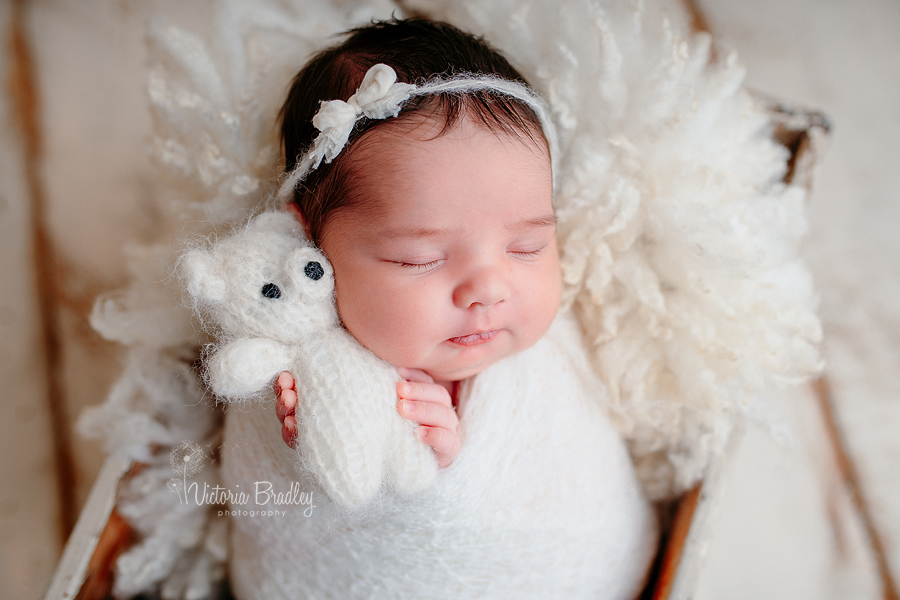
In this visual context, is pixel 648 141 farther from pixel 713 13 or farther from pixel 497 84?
pixel 713 13

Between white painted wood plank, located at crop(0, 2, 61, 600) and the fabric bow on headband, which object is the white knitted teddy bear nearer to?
the fabric bow on headband

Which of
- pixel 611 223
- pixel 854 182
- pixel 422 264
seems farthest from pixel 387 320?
pixel 854 182

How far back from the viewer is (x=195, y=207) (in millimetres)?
893

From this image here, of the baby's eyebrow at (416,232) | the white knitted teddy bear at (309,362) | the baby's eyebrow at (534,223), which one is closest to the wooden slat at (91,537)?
the white knitted teddy bear at (309,362)

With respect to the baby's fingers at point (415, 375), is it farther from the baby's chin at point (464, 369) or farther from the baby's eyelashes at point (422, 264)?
the baby's eyelashes at point (422, 264)

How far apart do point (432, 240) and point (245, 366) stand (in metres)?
0.24

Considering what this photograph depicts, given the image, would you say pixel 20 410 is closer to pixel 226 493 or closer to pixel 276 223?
pixel 226 493

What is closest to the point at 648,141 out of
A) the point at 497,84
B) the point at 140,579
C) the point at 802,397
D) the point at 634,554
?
the point at 497,84

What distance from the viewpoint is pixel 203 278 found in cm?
63

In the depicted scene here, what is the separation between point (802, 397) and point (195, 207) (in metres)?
1.25

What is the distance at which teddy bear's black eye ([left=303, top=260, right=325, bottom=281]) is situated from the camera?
25.9 inches

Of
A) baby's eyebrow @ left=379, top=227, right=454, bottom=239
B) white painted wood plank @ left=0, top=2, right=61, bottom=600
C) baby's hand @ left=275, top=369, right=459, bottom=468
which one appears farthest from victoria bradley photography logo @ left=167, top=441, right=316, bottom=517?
white painted wood plank @ left=0, top=2, right=61, bottom=600

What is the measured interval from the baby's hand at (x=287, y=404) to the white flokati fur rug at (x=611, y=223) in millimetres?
319

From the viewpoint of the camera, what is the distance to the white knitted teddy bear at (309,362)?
60cm
